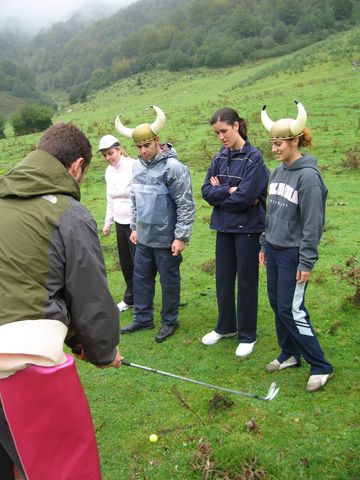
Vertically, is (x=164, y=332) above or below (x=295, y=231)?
below

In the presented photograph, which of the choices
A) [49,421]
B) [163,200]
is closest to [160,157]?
Result: [163,200]

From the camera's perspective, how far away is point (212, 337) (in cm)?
574

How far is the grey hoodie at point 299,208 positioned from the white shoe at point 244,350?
1418 millimetres

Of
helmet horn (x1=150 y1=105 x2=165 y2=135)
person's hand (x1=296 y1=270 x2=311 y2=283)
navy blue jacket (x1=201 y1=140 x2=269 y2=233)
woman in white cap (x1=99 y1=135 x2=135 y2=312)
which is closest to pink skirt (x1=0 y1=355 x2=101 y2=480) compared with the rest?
person's hand (x1=296 y1=270 x2=311 y2=283)

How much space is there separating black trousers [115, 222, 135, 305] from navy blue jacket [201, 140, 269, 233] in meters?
1.88

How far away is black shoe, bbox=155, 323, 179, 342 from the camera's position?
5922mm

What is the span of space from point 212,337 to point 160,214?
1.53 m

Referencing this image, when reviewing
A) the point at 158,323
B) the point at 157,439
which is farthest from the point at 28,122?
the point at 157,439

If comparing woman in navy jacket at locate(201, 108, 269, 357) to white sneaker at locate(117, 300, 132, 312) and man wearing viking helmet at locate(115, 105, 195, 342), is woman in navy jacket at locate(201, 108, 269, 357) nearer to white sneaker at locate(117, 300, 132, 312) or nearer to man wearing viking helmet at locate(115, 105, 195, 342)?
man wearing viking helmet at locate(115, 105, 195, 342)

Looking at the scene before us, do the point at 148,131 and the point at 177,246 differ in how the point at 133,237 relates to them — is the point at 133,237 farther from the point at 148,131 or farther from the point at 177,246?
the point at 148,131

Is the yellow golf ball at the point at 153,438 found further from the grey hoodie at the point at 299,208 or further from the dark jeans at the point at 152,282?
the dark jeans at the point at 152,282

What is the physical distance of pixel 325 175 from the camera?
44.2ft

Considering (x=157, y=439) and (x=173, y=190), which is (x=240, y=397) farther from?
(x=173, y=190)

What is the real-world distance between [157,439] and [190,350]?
1.64 metres
